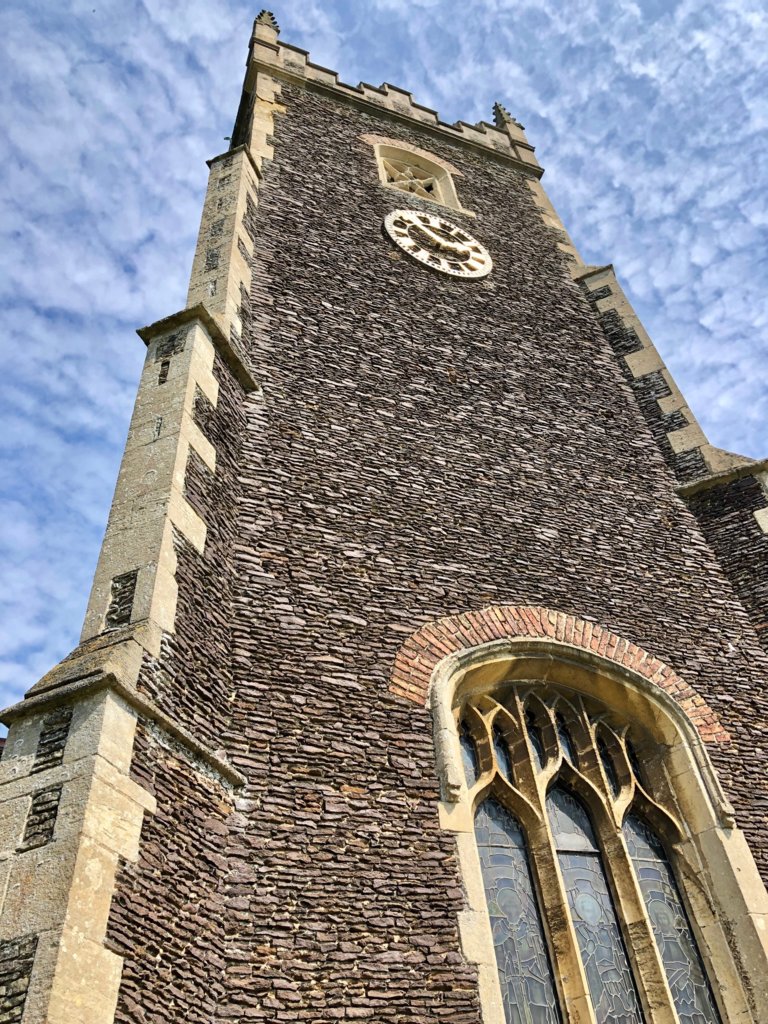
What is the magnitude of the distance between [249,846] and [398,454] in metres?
4.11

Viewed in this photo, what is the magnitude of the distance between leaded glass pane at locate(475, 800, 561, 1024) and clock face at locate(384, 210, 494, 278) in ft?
24.4

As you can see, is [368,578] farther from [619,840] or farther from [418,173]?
[418,173]

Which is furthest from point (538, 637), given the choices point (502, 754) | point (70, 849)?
point (70, 849)

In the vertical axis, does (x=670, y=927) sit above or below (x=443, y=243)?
below

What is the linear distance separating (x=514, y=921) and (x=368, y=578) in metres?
2.53

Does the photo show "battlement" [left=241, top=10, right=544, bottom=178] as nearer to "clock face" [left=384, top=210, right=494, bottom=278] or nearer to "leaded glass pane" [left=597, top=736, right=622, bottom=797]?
"clock face" [left=384, top=210, right=494, bottom=278]

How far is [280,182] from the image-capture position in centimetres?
1185

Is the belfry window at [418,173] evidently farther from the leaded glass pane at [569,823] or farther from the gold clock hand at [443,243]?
the leaded glass pane at [569,823]

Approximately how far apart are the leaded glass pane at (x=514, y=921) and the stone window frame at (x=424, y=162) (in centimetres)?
986

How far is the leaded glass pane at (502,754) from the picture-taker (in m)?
6.56

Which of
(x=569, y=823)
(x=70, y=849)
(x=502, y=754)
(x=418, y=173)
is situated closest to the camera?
(x=70, y=849)

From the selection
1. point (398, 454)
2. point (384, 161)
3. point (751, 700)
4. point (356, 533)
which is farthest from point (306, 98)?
point (751, 700)

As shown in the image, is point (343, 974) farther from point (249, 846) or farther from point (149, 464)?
point (149, 464)

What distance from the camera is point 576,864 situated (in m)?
6.25
